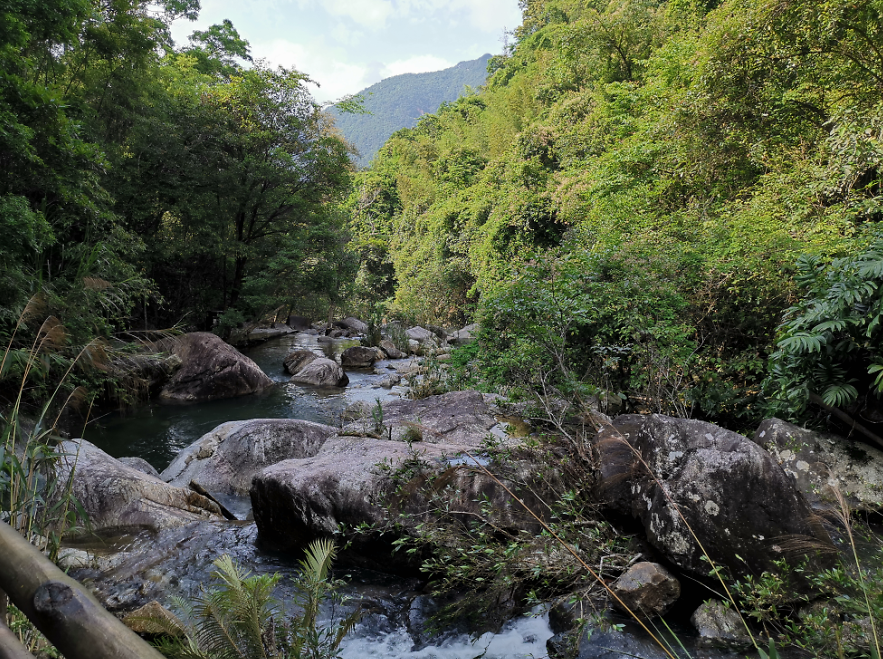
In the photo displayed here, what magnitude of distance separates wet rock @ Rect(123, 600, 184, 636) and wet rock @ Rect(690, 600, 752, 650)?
114 inches

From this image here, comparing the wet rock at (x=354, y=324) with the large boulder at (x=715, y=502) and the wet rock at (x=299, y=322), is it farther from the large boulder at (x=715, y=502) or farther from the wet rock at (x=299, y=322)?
the large boulder at (x=715, y=502)

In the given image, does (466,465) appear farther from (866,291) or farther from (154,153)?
(154,153)

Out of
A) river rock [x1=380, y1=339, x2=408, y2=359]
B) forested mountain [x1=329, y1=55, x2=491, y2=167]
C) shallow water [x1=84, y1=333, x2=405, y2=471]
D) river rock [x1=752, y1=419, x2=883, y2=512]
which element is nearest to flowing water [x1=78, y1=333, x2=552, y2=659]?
shallow water [x1=84, y1=333, x2=405, y2=471]

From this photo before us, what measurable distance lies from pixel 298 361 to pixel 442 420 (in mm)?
8380

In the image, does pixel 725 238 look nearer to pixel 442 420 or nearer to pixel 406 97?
pixel 442 420

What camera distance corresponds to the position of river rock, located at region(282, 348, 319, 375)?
43.5 feet

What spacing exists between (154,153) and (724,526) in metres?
14.4

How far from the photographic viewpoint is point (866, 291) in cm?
Answer: 426

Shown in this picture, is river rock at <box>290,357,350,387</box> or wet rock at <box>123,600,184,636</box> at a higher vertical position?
wet rock at <box>123,600,184,636</box>

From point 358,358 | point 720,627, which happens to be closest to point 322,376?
point 358,358

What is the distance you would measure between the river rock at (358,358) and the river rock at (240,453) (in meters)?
7.63

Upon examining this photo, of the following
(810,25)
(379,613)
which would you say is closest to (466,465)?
(379,613)

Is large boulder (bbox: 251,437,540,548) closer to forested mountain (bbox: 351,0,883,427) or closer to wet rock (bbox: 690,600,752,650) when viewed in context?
wet rock (bbox: 690,600,752,650)

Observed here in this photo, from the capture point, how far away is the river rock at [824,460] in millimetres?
4379
